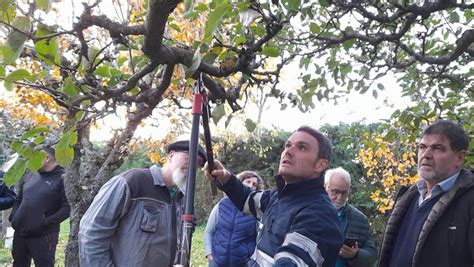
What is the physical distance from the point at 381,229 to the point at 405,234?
679 cm

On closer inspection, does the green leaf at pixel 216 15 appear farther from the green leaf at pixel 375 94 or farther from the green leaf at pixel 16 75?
the green leaf at pixel 375 94

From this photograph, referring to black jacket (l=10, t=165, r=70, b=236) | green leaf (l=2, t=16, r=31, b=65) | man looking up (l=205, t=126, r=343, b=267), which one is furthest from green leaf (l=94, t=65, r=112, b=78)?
black jacket (l=10, t=165, r=70, b=236)

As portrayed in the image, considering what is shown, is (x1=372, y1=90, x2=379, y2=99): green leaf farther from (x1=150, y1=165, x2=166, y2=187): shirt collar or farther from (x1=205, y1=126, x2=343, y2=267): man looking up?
(x1=150, y1=165, x2=166, y2=187): shirt collar

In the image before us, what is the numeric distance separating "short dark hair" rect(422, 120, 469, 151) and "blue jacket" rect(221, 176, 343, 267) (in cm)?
89

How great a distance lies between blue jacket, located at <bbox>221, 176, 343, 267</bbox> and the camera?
1.92 metres

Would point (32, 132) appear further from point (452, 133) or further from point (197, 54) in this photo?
point (452, 133)

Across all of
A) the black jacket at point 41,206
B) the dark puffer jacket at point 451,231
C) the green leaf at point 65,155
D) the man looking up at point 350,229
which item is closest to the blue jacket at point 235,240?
the man looking up at point 350,229

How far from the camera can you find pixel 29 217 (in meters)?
5.23

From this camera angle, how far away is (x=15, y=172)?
6.67 ft

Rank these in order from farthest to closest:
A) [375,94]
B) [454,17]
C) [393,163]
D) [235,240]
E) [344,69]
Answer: [393,163] → [235,240] → [375,94] → [344,69] → [454,17]

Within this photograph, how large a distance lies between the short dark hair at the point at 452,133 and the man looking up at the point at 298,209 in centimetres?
73

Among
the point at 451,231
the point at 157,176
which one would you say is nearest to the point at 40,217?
the point at 157,176

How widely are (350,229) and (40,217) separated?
3.43 meters

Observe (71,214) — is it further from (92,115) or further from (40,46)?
(40,46)
